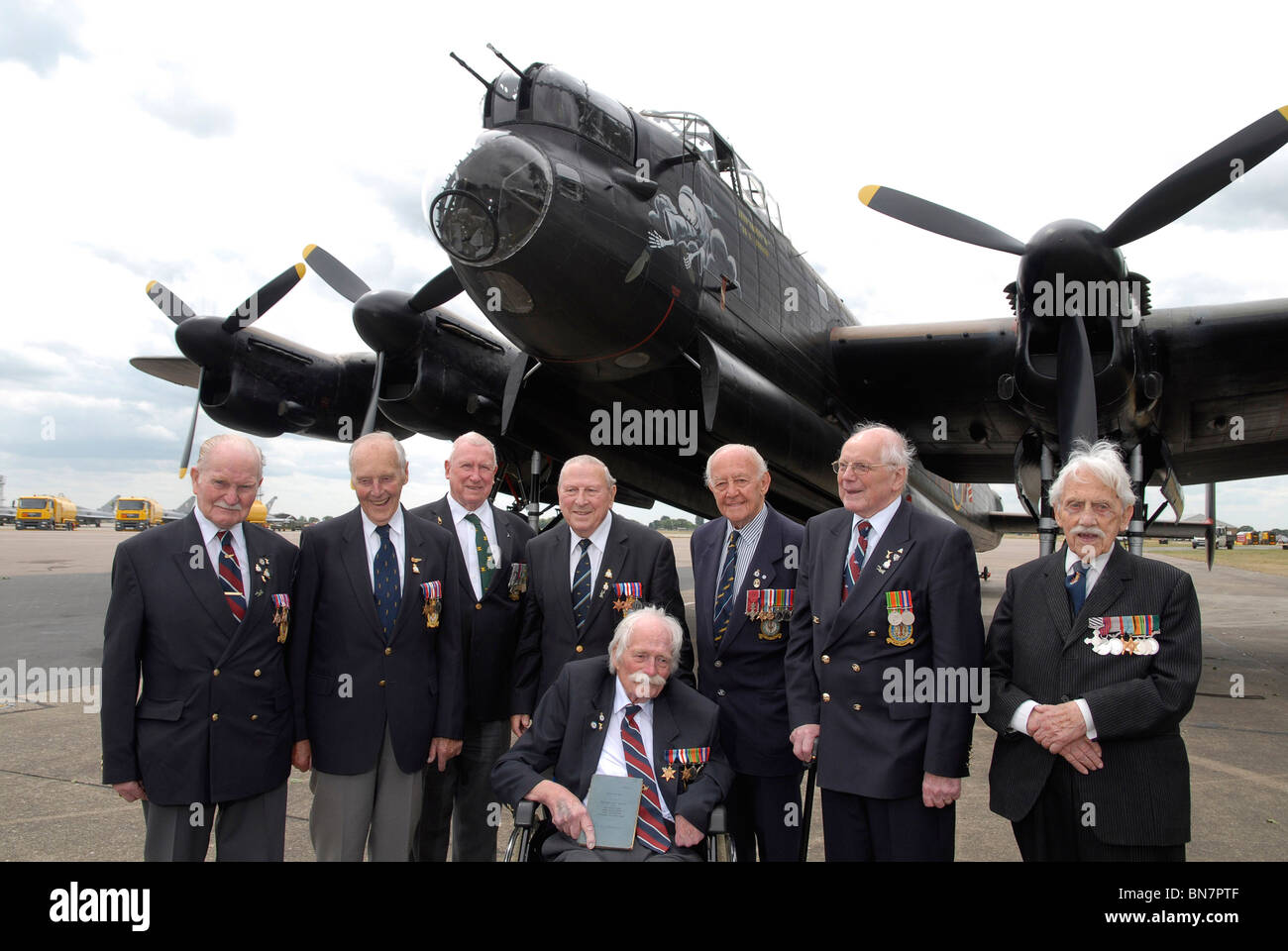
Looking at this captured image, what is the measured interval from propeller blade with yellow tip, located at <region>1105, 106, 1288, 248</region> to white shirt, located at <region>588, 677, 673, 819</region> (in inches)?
302

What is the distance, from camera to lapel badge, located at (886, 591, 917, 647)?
10.2 feet

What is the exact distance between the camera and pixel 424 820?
3791 millimetres

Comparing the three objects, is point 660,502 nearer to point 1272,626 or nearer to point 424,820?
point 424,820

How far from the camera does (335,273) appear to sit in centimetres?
1109

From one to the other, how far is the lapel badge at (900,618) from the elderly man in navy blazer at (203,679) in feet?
8.24

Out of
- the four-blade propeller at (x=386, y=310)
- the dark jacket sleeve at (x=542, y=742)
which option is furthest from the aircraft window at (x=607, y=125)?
the dark jacket sleeve at (x=542, y=742)

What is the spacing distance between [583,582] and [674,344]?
457 centimetres

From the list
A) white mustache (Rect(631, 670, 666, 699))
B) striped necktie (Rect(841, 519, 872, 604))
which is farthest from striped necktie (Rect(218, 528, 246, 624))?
striped necktie (Rect(841, 519, 872, 604))

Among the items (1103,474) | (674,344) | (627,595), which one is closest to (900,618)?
(1103,474)

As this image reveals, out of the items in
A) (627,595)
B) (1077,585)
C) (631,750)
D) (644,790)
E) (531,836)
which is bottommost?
(531,836)

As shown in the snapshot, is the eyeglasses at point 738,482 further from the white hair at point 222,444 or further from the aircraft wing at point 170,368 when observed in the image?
the aircraft wing at point 170,368

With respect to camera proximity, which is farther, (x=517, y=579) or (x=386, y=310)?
(x=386, y=310)

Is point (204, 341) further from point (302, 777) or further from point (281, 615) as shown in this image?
point (281, 615)
